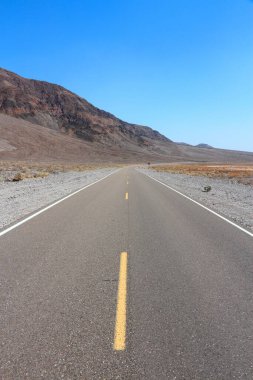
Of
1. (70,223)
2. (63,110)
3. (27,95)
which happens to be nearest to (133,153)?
(63,110)

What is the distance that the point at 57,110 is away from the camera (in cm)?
16862

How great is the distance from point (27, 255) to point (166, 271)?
108 inches

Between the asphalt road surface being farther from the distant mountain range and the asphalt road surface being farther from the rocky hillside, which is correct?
the rocky hillside

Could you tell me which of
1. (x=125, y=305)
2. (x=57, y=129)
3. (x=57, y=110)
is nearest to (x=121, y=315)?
(x=125, y=305)

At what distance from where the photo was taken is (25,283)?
5824mm

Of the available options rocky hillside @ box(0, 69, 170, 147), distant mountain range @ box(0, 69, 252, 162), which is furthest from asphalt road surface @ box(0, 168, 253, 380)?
rocky hillside @ box(0, 69, 170, 147)

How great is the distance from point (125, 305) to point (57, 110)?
170m

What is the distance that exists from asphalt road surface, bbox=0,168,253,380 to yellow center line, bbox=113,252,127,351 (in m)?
0.01

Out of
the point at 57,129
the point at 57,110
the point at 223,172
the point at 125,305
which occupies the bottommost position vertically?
the point at 223,172

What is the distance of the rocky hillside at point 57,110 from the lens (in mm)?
153000

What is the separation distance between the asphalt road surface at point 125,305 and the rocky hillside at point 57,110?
148267 mm

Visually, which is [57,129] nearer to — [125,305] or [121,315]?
[125,305]

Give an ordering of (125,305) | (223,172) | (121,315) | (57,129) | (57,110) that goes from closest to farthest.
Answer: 1. (121,315)
2. (125,305)
3. (223,172)
4. (57,129)
5. (57,110)

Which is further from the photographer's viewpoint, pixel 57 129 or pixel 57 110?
pixel 57 110
